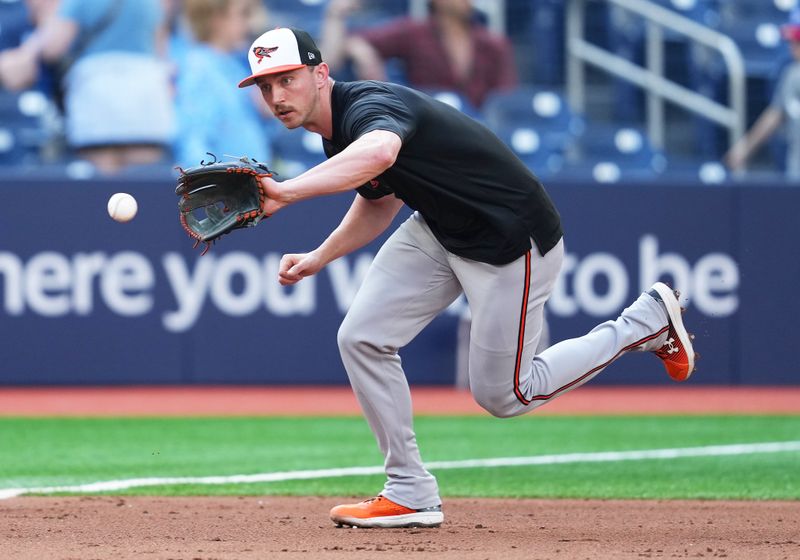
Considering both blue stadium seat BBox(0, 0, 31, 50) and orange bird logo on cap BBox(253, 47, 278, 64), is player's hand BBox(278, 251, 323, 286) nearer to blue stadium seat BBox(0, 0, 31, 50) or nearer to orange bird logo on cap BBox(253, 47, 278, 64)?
orange bird logo on cap BBox(253, 47, 278, 64)

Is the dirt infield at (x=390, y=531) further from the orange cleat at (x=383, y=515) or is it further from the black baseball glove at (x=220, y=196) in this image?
the black baseball glove at (x=220, y=196)

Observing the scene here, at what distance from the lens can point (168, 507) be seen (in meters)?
5.76

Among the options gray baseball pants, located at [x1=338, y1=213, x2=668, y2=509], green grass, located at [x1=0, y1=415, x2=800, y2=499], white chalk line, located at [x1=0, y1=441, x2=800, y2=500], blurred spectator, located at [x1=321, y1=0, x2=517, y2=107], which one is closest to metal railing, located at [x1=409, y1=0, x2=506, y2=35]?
blurred spectator, located at [x1=321, y1=0, x2=517, y2=107]

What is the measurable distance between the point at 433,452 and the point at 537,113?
17.3 feet

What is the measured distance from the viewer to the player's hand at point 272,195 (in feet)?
14.6

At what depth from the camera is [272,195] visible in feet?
14.6

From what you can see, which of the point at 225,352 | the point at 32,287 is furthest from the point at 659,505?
the point at 32,287

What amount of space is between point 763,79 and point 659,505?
8762 mm

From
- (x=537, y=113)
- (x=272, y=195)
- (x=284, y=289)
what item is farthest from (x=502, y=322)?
(x=537, y=113)

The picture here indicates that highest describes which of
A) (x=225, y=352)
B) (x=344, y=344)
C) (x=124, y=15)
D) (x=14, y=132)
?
(x=124, y=15)

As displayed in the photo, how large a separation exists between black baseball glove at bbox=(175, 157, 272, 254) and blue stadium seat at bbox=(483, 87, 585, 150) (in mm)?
7945

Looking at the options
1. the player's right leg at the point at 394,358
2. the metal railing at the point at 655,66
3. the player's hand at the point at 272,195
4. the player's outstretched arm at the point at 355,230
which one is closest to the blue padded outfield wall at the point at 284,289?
the metal railing at the point at 655,66

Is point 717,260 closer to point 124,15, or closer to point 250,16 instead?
point 250,16

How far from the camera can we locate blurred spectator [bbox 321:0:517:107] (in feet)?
38.7
